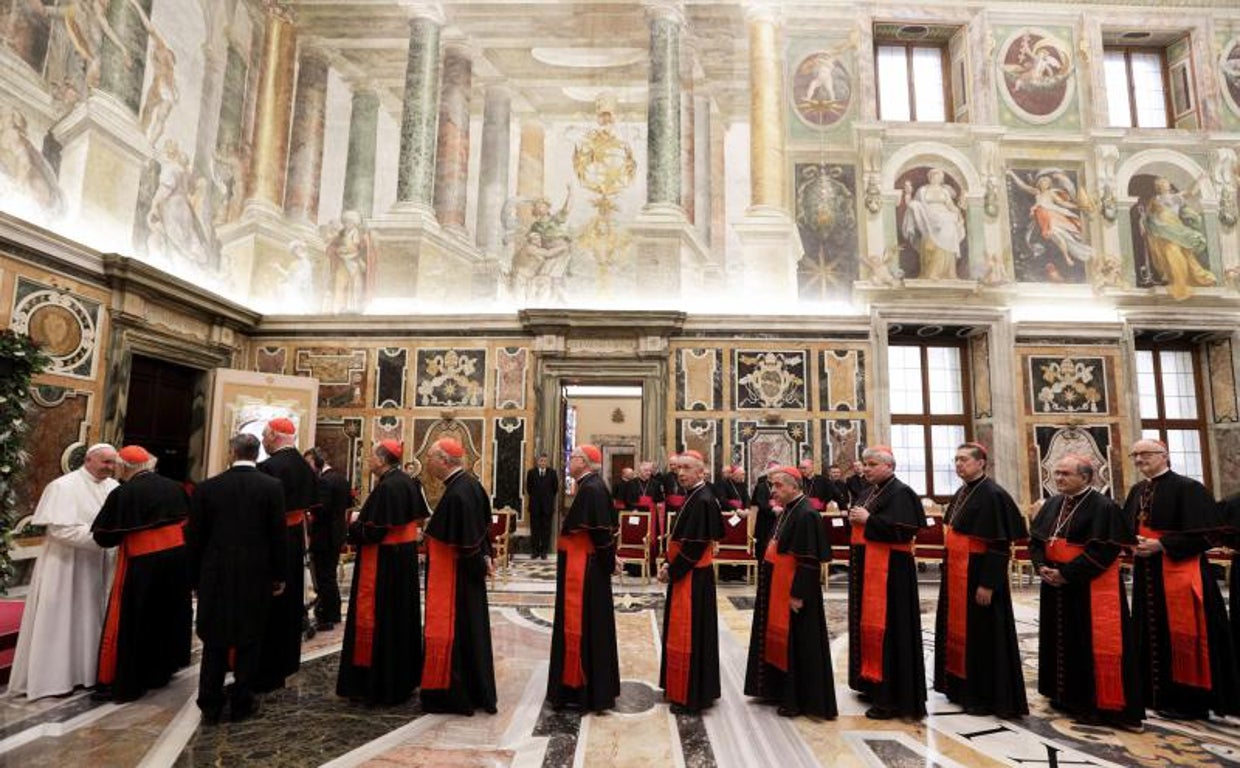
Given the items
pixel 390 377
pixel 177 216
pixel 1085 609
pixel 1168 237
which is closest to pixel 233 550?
pixel 1085 609

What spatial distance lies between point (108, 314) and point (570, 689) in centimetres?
789

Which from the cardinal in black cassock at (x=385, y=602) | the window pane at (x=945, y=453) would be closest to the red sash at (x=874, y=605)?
the cardinal in black cassock at (x=385, y=602)

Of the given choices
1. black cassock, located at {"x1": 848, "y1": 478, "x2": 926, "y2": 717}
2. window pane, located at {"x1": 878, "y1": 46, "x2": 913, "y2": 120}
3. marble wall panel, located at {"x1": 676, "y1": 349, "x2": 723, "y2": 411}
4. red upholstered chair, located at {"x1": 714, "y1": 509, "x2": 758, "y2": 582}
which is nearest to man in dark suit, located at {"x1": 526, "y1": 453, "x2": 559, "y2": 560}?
marble wall panel, located at {"x1": 676, "y1": 349, "x2": 723, "y2": 411}

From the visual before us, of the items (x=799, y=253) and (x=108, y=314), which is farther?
(x=799, y=253)

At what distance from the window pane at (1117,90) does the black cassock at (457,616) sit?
1384 cm

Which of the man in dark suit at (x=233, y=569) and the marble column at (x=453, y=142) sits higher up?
the marble column at (x=453, y=142)

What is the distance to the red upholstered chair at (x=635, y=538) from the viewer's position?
845 centimetres

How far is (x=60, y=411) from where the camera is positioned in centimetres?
779

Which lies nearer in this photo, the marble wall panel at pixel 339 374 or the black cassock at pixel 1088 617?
the black cassock at pixel 1088 617

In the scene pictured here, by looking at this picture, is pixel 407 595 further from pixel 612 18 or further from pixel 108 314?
pixel 612 18

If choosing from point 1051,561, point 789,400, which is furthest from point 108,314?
point 1051,561

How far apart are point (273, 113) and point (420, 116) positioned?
99.3 inches

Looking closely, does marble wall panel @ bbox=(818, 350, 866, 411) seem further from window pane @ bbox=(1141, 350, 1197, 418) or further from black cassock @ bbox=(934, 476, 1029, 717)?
black cassock @ bbox=(934, 476, 1029, 717)

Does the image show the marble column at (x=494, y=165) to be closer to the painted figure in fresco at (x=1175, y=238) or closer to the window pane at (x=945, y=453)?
the window pane at (x=945, y=453)
